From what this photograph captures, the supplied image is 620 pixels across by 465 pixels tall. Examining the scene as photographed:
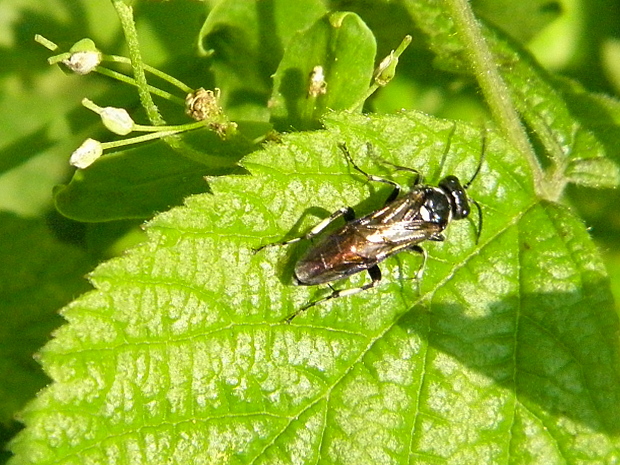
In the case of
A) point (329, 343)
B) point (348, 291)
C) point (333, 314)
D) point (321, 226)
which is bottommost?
Result: point (329, 343)

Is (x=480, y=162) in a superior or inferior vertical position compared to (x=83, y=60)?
inferior

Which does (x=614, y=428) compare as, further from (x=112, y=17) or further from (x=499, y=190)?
(x=112, y=17)

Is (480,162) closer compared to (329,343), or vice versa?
(329,343)

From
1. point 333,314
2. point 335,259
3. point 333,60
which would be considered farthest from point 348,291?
point 333,60

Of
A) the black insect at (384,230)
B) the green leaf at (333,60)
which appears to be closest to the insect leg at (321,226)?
the black insect at (384,230)

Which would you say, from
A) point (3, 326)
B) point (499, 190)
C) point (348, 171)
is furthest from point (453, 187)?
point (3, 326)

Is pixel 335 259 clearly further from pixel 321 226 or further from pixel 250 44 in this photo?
pixel 250 44

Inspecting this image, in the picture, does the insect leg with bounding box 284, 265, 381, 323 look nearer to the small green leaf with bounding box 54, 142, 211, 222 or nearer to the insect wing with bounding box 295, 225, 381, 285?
the insect wing with bounding box 295, 225, 381, 285

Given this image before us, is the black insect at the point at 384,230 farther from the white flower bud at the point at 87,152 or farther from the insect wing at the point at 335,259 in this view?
the white flower bud at the point at 87,152
